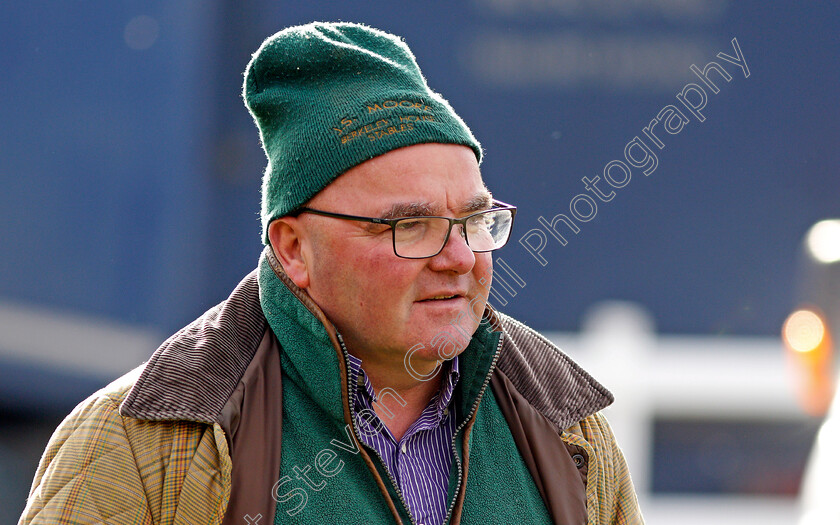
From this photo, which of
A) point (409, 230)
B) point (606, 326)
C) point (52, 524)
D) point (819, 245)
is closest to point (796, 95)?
point (819, 245)

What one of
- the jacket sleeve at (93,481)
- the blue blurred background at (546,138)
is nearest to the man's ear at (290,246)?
the jacket sleeve at (93,481)

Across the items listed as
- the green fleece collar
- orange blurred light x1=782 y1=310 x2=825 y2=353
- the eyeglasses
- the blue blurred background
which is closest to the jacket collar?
the green fleece collar

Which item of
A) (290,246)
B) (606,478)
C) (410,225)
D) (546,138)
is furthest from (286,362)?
(546,138)

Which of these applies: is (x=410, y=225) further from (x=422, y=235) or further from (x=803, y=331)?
(x=803, y=331)

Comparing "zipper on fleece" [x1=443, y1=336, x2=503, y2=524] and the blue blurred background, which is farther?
the blue blurred background

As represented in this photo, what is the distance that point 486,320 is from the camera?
1979 millimetres

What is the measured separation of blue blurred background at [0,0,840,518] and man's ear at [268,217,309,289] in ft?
10.0

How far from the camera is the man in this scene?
1.62 meters

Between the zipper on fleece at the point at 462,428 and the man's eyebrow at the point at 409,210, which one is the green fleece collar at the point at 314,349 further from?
the man's eyebrow at the point at 409,210

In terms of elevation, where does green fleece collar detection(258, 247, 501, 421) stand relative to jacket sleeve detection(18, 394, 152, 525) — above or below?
above

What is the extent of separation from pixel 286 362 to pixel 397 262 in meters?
0.30

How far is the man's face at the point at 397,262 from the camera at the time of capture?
5.86 ft

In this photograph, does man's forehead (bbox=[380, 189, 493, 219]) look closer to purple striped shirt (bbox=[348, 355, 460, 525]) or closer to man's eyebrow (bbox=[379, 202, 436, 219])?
man's eyebrow (bbox=[379, 202, 436, 219])

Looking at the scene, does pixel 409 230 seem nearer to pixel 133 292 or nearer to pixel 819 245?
pixel 133 292
